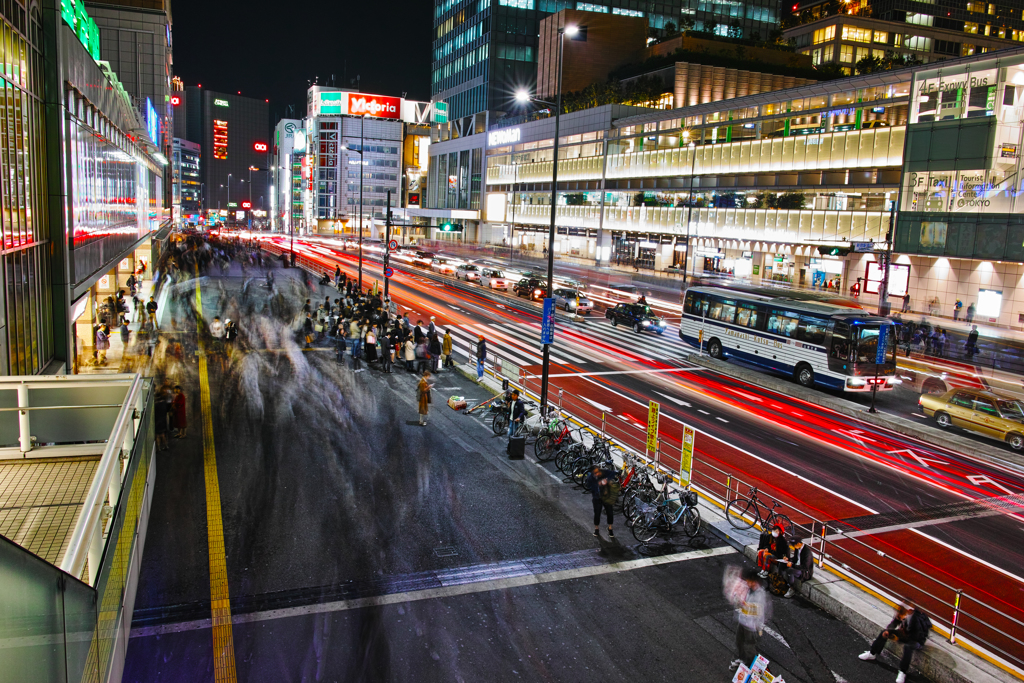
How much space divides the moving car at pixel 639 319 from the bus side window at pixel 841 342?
46.4 ft

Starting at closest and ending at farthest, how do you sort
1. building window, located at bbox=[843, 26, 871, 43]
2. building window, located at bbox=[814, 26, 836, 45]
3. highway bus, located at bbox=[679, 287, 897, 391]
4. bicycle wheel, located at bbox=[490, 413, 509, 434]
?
bicycle wheel, located at bbox=[490, 413, 509, 434] → highway bus, located at bbox=[679, 287, 897, 391] → building window, located at bbox=[843, 26, 871, 43] → building window, located at bbox=[814, 26, 836, 45]

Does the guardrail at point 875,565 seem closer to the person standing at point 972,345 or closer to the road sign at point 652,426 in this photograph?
the road sign at point 652,426

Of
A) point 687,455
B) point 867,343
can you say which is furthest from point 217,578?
point 867,343

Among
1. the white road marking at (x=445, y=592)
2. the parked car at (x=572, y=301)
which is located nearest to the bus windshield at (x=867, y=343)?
the white road marking at (x=445, y=592)

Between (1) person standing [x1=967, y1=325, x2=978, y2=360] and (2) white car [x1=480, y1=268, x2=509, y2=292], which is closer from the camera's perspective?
(1) person standing [x1=967, y1=325, x2=978, y2=360]

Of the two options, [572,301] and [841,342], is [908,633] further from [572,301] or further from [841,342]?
[572,301]

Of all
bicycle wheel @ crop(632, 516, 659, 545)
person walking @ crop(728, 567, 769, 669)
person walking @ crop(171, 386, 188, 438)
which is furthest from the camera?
person walking @ crop(171, 386, 188, 438)

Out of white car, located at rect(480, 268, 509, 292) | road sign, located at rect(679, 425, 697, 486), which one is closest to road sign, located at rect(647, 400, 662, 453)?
road sign, located at rect(679, 425, 697, 486)

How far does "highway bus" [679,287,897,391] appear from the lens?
24.8m

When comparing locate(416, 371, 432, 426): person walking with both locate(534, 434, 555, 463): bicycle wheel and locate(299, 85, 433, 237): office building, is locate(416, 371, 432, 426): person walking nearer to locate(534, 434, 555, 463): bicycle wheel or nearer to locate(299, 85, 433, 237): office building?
locate(534, 434, 555, 463): bicycle wheel

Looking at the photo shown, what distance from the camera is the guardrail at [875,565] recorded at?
9656 mm

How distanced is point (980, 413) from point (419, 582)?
18.2m

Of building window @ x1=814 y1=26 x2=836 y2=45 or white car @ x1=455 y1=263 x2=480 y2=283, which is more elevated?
building window @ x1=814 y1=26 x2=836 y2=45

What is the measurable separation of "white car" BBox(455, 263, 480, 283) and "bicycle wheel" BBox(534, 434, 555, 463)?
137ft
